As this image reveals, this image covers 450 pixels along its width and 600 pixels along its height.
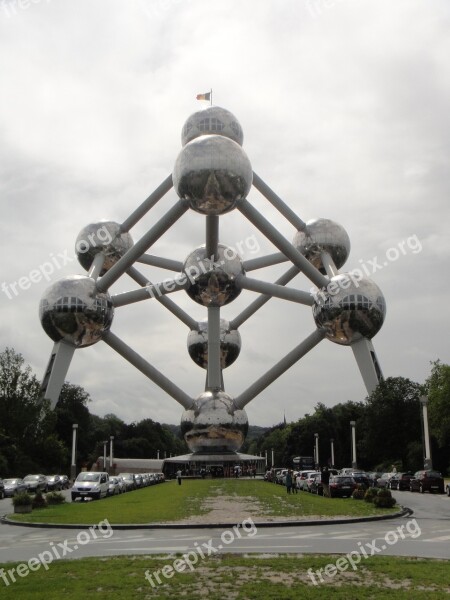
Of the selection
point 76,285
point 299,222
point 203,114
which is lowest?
point 76,285

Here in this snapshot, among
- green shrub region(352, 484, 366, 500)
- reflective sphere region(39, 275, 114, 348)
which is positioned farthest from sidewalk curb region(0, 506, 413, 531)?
reflective sphere region(39, 275, 114, 348)

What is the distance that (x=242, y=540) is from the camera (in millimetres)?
10961

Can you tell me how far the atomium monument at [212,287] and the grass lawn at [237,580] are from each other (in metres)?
13.8

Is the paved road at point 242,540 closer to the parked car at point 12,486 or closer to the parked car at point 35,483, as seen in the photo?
the parked car at point 12,486

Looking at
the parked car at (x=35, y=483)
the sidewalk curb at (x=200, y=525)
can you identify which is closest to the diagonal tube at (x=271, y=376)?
the parked car at (x=35, y=483)

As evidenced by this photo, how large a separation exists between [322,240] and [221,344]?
5.83 m

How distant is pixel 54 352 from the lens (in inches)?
964

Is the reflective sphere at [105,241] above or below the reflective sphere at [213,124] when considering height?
below

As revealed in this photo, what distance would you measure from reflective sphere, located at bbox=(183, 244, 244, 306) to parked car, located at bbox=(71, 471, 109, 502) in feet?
23.5

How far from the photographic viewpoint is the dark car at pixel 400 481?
3142 centimetres

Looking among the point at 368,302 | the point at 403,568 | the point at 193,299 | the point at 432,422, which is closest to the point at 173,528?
the point at 403,568

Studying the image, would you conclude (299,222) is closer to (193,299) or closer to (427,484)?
(193,299)

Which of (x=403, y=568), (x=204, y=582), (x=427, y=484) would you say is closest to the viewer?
(x=204, y=582)

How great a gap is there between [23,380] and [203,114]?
18.3m
